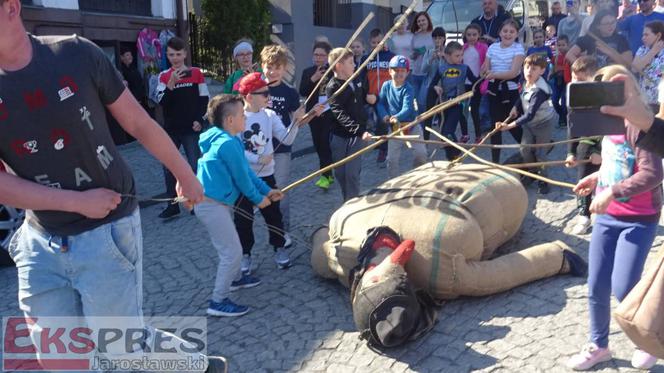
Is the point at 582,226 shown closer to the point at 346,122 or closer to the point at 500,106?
the point at 346,122

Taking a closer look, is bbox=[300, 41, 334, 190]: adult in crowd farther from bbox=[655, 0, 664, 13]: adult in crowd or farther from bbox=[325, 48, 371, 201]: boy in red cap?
bbox=[655, 0, 664, 13]: adult in crowd

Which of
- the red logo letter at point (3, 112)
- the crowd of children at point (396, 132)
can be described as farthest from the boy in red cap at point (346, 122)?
the red logo letter at point (3, 112)

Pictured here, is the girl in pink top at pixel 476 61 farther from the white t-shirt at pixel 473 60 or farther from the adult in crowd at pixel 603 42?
the adult in crowd at pixel 603 42

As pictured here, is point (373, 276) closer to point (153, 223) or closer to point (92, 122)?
point (92, 122)

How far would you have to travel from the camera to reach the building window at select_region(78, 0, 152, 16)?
31.2ft

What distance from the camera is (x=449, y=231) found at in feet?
12.2

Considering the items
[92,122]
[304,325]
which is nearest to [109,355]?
[92,122]

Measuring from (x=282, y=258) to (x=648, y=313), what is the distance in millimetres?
2893

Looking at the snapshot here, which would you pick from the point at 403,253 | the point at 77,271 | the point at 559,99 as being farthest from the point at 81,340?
the point at 559,99

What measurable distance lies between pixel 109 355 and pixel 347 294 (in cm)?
197

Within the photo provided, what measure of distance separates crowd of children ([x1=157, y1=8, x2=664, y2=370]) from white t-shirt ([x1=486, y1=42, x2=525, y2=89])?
1cm

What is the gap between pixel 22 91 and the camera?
1.96m

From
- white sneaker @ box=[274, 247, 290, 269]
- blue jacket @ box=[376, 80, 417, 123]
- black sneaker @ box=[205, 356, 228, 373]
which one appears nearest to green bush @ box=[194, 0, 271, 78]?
blue jacket @ box=[376, 80, 417, 123]

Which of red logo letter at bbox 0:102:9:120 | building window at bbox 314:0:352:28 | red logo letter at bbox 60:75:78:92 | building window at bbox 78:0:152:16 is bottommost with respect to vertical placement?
red logo letter at bbox 0:102:9:120
